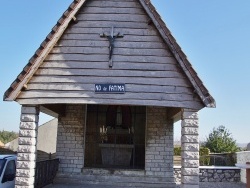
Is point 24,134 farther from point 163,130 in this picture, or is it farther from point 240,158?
point 240,158

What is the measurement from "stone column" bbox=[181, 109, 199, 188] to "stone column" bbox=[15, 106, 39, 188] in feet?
11.9

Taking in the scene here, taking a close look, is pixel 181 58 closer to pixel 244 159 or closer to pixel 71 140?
pixel 71 140

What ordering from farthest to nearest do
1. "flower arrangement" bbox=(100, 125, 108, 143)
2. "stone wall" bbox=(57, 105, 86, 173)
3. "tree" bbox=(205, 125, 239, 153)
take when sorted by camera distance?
"tree" bbox=(205, 125, 239, 153), "flower arrangement" bbox=(100, 125, 108, 143), "stone wall" bbox=(57, 105, 86, 173)

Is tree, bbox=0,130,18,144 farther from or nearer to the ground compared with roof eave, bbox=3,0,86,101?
nearer to the ground

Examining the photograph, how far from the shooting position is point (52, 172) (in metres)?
11.0

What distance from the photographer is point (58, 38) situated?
8.18m

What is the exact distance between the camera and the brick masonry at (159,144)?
446 inches

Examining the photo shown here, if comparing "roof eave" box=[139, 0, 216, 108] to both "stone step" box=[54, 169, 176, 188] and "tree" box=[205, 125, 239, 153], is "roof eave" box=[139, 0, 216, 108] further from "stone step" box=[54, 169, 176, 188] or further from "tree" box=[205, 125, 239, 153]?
"tree" box=[205, 125, 239, 153]

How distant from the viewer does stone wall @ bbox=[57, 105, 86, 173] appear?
11.6 m

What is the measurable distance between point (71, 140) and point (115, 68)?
477 centimetres

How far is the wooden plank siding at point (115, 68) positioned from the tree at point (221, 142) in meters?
17.7

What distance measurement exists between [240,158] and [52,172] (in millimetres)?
10326

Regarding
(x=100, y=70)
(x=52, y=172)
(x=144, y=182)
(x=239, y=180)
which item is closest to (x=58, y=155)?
(x=52, y=172)

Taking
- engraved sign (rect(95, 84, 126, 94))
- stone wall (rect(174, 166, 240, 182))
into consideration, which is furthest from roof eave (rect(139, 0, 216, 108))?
stone wall (rect(174, 166, 240, 182))
